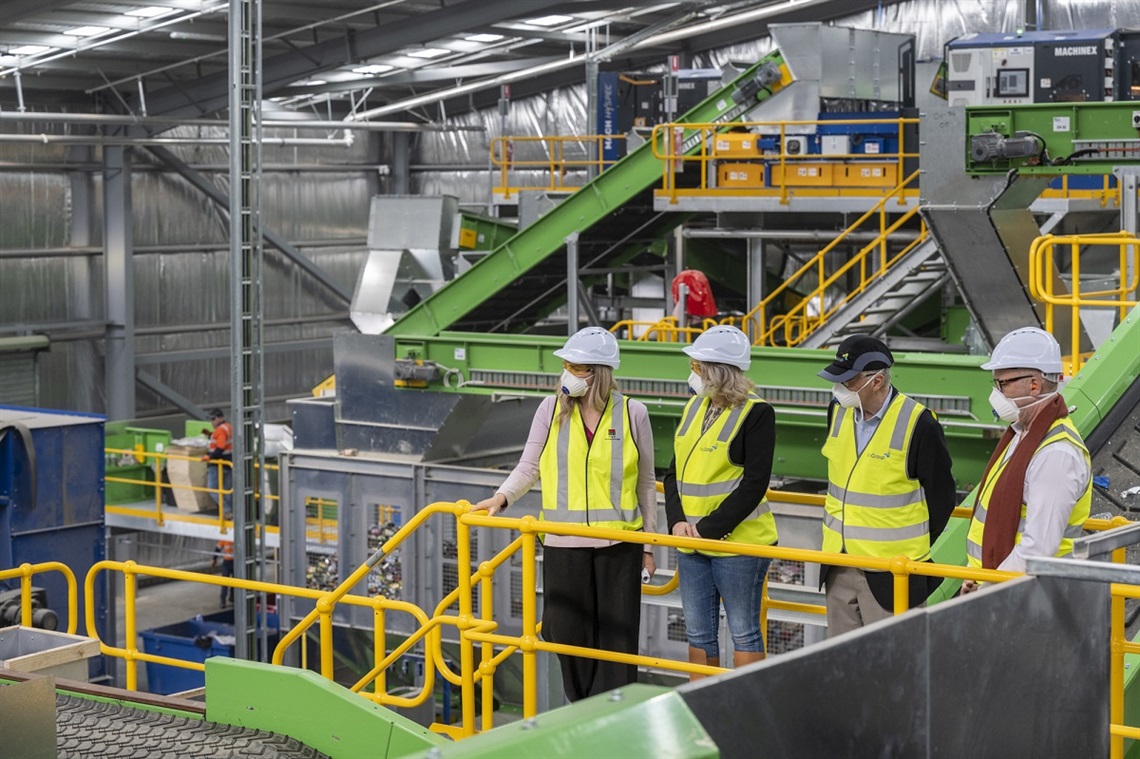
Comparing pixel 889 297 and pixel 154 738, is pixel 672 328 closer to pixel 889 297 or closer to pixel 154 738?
pixel 889 297

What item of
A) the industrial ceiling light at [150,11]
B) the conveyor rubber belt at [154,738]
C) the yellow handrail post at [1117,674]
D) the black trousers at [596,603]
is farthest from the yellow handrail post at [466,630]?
the industrial ceiling light at [150,11]

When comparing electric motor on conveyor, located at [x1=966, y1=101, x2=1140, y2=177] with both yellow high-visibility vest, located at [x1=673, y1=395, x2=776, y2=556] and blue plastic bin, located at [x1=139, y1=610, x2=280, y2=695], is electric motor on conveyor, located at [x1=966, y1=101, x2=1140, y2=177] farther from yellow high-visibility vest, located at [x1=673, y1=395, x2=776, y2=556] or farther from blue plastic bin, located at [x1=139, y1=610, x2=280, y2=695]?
blue plastic bin, located at [x1=139, y1=610, x2=280, y2=695]

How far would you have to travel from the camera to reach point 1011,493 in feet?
17.1

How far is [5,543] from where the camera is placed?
14.9 metres

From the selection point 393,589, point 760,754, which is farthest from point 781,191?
point 760,754

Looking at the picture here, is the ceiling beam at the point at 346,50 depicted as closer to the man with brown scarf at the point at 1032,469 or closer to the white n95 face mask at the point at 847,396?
the white n95 face mask at the point at 847,396

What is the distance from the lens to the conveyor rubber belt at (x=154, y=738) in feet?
18.9

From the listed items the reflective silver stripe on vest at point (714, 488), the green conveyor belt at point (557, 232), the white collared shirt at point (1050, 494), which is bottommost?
the reflective silver stripe on vest at point (714, 488)

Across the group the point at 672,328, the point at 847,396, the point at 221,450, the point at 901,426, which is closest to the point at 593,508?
the point at 847,396

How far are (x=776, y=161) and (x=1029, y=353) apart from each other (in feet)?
41.4

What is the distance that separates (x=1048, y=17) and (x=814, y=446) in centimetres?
1522

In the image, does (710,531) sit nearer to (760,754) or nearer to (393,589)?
(760,754)

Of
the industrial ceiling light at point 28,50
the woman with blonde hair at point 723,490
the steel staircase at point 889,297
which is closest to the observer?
the woman with blonde hair at point 723,490

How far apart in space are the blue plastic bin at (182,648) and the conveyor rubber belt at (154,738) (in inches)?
471
